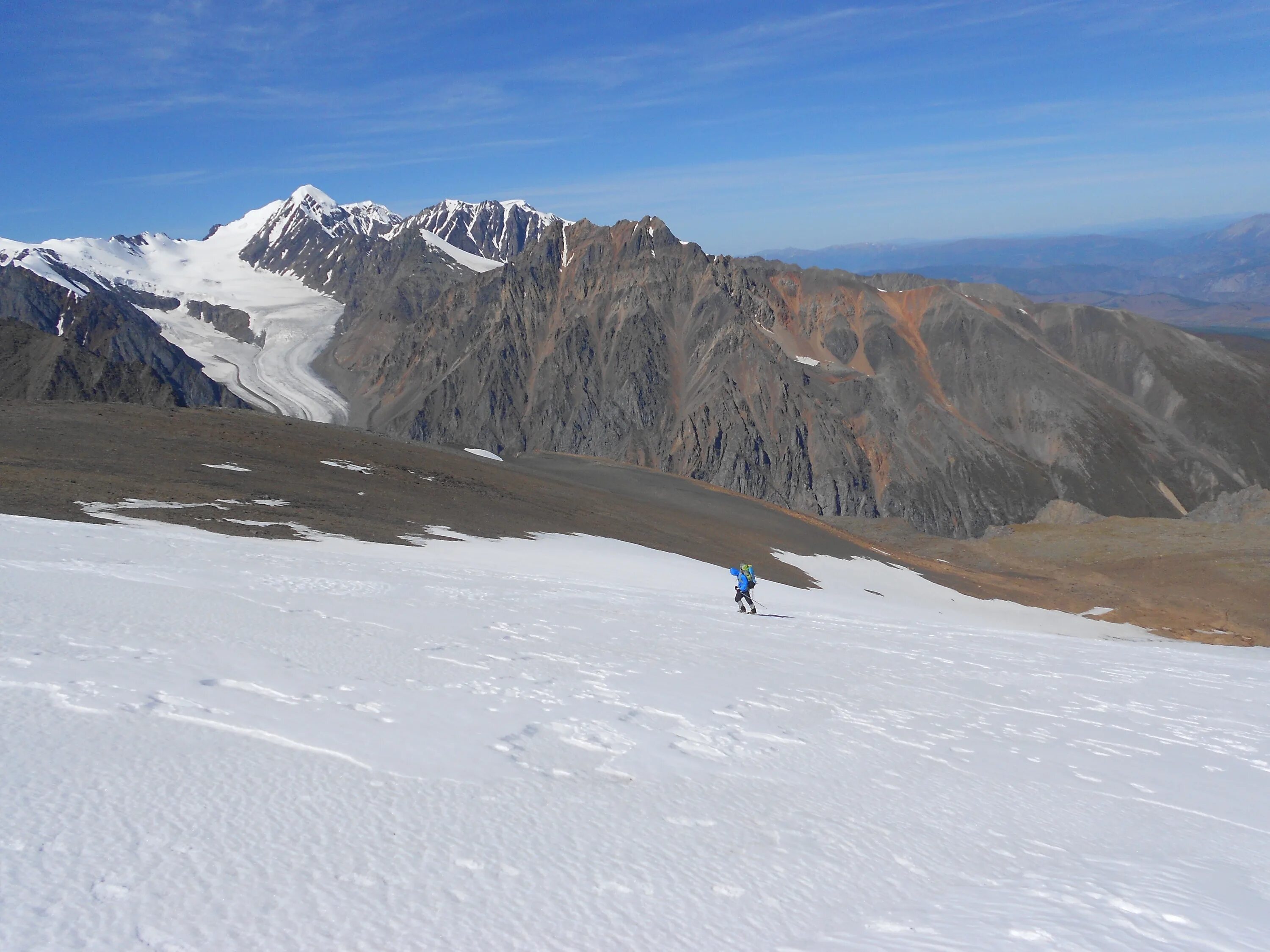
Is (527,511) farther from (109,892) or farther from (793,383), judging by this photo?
(793,383)

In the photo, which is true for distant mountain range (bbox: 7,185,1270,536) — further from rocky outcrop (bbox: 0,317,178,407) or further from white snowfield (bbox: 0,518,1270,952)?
white snowfield (bbox: 0,518,1270,952)

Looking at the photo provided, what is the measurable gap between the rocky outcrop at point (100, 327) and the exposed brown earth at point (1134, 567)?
375ft

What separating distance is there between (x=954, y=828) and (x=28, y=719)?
6.64 meters

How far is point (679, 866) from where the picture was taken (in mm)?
5340

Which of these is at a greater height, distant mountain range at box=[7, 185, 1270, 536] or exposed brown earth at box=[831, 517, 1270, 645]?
distant mountain range at box=[7, 185, 1270, 536]

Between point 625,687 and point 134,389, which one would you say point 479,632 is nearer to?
point 625,687

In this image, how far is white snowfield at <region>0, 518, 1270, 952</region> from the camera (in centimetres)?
455

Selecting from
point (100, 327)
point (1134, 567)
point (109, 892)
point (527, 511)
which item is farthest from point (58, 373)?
point (100, 327)

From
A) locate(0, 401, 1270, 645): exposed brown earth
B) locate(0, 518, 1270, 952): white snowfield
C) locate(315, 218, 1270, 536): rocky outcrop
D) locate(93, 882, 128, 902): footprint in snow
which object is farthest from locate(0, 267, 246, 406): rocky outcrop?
locate(93, 882, 128, 902): footprint in snow

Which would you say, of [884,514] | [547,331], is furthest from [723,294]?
[884,514]

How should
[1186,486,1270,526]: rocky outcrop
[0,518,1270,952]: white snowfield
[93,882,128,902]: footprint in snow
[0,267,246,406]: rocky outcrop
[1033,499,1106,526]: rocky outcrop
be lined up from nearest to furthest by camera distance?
[93,882,128,902]: footprint in snow
[0,518,1270,952]: white snowfield
[1186,486,1270,526]: rocky outcrop
[1033,499,1106,526]: rocky outcrop
[0,267,246,406]: rocky outcrop

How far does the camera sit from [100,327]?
149000 millimetres

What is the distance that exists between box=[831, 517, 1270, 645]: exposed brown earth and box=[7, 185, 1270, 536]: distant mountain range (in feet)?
142

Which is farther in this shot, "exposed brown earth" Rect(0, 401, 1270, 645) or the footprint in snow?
"exposed brown earth" Rect(0, 401, 1270, 645)
